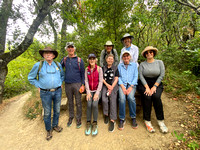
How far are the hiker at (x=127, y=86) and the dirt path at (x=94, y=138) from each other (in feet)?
1.10

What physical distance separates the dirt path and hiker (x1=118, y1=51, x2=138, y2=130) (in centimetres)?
34

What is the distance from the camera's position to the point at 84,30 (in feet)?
14.5

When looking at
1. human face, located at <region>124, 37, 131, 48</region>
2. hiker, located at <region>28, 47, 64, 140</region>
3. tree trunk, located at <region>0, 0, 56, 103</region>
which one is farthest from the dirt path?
tree trunk, located at <region>0, 0, 56, 103</region>

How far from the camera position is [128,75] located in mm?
3025

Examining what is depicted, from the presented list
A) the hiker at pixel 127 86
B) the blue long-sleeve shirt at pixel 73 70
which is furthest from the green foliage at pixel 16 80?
the hiker at pixel 127 86

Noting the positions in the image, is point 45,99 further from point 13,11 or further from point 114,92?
point 13,11

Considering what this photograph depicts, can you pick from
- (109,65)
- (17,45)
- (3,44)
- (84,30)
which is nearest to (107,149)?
(109,65)

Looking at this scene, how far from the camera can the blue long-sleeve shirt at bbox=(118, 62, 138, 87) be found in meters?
3.00

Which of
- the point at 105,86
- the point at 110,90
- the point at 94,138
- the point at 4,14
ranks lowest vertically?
the point at 94,138

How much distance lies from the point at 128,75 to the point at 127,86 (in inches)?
13.6

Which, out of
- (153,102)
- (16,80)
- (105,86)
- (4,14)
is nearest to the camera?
(153,102)

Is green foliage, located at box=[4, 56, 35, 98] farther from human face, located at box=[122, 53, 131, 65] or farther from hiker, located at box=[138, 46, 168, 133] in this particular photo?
hiker, located at box=[138, 46, 168, 133]

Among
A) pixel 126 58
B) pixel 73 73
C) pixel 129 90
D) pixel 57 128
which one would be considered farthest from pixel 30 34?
pixel 129 90

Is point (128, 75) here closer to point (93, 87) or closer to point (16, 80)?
point (93, 87)
